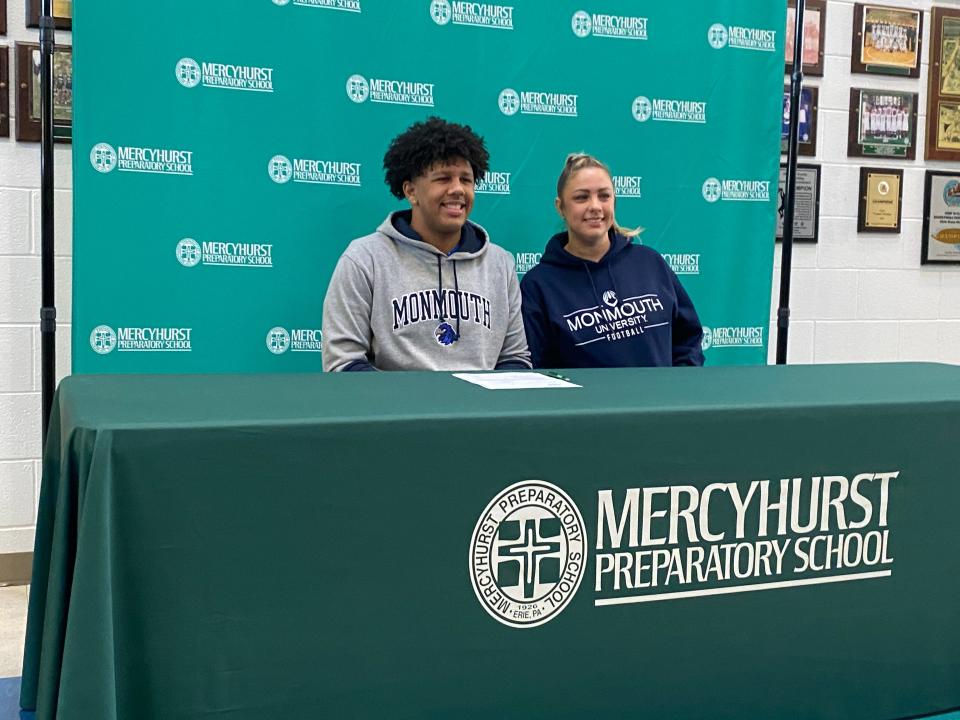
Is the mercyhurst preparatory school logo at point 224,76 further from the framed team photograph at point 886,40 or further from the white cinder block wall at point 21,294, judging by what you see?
the framed team photograph at point 886,40

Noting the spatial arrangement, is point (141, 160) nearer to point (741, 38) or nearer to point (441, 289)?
point (441, 289)

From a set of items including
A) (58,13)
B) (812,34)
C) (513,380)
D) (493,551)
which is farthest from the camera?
(812,34)

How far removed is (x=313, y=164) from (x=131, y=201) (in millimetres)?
478

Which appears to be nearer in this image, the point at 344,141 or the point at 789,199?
the point at 344,141

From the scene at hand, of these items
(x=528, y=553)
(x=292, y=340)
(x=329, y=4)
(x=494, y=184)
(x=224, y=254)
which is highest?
(x=329, y=4)

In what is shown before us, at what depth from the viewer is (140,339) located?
8.36 ft

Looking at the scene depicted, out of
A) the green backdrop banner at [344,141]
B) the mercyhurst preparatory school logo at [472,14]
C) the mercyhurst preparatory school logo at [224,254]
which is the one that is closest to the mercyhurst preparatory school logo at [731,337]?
the green backdrop banner at [344,141]

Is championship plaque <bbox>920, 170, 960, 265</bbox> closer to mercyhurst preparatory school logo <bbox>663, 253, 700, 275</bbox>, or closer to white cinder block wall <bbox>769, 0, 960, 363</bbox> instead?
white cinder block wall <bbox>769, 0, 960, 363</bbox>

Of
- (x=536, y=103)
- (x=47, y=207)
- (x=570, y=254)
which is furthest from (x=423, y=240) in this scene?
(x=47, y=207)

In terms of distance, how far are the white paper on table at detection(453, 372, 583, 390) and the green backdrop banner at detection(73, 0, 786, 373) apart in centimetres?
135

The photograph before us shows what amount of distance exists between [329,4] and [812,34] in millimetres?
1739

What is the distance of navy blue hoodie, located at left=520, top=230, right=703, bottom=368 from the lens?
256cm

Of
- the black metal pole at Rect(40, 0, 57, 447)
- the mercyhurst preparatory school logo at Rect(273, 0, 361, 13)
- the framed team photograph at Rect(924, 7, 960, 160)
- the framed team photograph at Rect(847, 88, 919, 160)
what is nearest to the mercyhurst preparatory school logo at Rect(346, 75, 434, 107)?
the mercyhurst preparatory school logo at Rect(273, 0, 361, 13)

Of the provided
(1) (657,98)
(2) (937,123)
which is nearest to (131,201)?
(1) (657,98)
